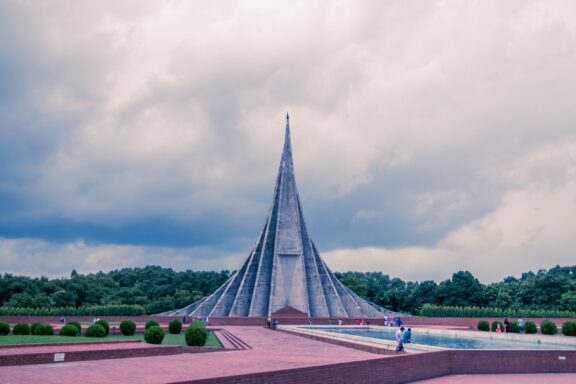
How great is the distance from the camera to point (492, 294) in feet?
126

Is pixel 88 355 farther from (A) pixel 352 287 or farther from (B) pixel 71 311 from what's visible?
(A) pixel 352 287

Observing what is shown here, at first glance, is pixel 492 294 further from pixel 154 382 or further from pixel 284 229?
pixel 154 382

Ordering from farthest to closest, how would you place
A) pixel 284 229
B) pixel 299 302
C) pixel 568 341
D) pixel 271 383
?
pixel 284 229, pixel 299 302, pixel 568 341, pixel 271 383

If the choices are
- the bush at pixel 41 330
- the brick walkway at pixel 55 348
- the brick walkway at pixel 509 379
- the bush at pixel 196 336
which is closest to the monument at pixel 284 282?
the bush at pixel 41 330

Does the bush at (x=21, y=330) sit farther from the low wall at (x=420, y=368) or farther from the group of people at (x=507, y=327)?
the group of people at (x=507, y=327)

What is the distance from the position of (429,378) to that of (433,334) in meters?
10.7

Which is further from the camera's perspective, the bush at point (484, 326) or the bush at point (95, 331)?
the bush at point (484, 326)

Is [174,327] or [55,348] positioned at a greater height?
[55,348]

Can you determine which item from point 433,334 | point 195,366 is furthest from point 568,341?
point 195,366

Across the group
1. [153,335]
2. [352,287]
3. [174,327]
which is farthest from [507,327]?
[352,287]

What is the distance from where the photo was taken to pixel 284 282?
3197 centimetres

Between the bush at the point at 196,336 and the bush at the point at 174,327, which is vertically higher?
the bush at the point at 196,336

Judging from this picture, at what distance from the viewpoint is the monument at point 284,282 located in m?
30.3

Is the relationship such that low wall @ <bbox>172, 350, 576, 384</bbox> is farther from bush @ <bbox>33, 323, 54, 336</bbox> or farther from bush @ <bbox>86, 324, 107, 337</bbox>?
bush @ <bbox>33, 323, 54, 336</bbox>
